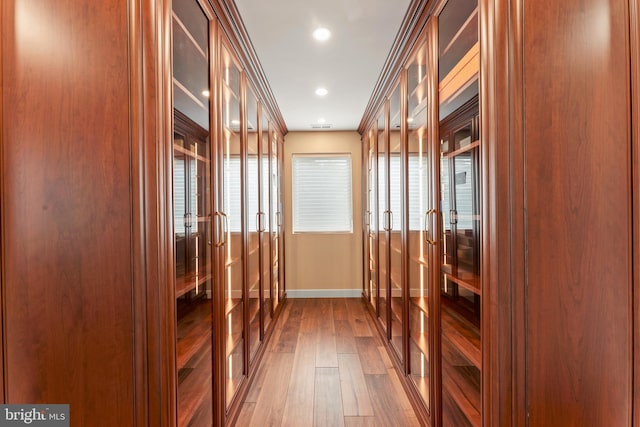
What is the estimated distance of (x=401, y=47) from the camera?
7.49 feet

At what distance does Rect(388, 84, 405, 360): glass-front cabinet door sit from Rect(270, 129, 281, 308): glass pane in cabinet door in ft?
4.65

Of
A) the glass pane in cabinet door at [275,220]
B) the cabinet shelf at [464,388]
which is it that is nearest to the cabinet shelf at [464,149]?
the cabinet shelf at [464,388]

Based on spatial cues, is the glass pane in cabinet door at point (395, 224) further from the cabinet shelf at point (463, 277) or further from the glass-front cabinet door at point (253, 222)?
the glass-front cabinet door at point (253, 222)

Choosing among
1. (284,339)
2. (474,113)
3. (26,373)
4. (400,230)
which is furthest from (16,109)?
(284,339)

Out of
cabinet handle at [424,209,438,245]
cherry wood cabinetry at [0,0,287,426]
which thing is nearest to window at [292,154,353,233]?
cabinet handle at [424,209,438,245]

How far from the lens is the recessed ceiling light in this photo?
7.23 ft

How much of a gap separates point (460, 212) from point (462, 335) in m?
0.55

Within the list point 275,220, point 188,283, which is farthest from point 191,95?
point 275,220

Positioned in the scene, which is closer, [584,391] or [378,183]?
[584,391]

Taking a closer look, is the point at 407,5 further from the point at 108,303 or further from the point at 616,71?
the point at 108,303

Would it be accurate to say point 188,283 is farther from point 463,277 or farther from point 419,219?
point 419,219

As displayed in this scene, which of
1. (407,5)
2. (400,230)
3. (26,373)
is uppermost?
(407,5)

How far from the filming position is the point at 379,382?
Result: 2500mm

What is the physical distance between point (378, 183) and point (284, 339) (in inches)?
74.5
